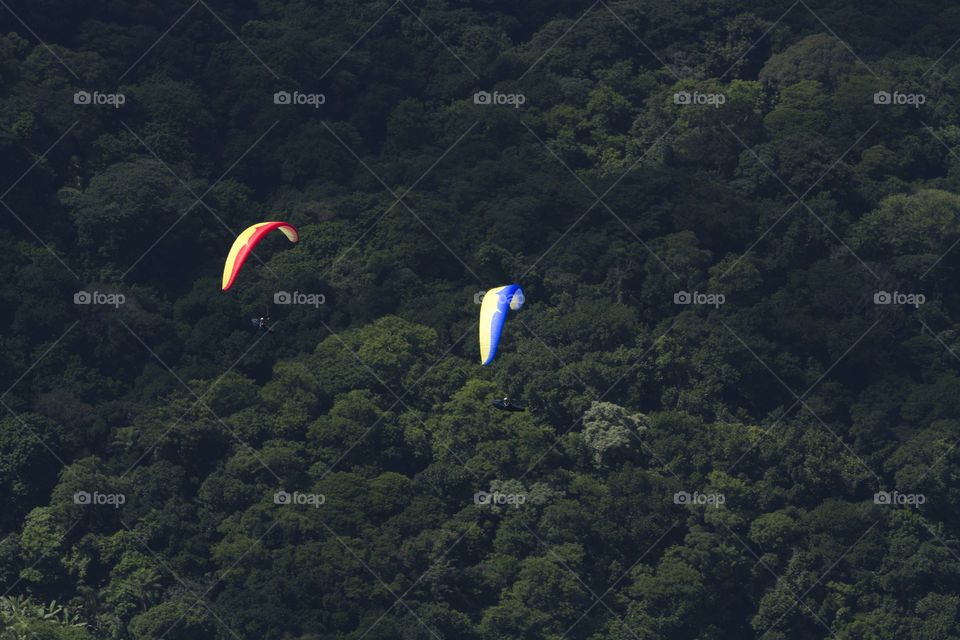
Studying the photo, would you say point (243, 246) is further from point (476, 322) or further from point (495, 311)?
point (476, 322)

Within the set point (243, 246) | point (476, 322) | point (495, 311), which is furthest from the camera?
point (476, 322)

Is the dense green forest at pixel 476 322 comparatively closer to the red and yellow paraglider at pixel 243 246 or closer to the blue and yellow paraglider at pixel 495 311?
the red and yellow paraglider at pixel 243 246

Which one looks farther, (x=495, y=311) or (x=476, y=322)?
(x=476, y=322)

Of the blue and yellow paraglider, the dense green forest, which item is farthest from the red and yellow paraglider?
the dense green forest

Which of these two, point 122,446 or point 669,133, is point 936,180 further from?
point 122,446

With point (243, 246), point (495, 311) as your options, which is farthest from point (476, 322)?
point (495, 311)

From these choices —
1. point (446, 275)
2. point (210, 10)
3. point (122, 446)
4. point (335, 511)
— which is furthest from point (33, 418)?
point (210, 10)
